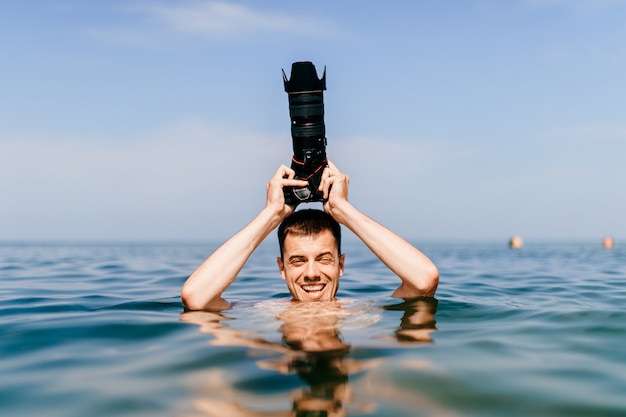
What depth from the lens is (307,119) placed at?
16.1 ft

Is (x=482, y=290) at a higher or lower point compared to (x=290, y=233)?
lower

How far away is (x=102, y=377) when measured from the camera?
3492 millimetres

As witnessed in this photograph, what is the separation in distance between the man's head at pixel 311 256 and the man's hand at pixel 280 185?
0.32 m

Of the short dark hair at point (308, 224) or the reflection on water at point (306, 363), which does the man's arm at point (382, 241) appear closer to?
the short dark hair at point (308, 224)

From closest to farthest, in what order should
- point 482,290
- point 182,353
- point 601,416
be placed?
point 601,416
point 182,353
point 482,290

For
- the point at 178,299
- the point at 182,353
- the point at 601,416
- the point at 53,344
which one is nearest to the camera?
the point at 601,416

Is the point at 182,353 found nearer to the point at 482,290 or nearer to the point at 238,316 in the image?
the point at 238,316

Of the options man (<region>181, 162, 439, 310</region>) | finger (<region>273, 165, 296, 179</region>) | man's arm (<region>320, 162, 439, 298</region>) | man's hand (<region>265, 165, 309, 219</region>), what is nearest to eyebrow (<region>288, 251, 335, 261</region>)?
man (<region>181, 162, 439, 310</region>)

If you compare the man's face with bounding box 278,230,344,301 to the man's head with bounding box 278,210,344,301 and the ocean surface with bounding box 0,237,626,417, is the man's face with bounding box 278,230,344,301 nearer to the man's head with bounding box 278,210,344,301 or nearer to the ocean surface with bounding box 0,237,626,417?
the man's head with bounding box 278,210,344,301

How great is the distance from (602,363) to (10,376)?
3.84 metres

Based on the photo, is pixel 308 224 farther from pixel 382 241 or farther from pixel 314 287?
pixel 382 241

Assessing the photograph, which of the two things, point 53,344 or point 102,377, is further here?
point 53,344

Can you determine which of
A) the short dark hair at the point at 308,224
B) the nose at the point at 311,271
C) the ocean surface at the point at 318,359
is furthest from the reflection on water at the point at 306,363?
the short dark hair at the point at 308,224

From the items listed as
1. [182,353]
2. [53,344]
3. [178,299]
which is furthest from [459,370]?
[178,299]
